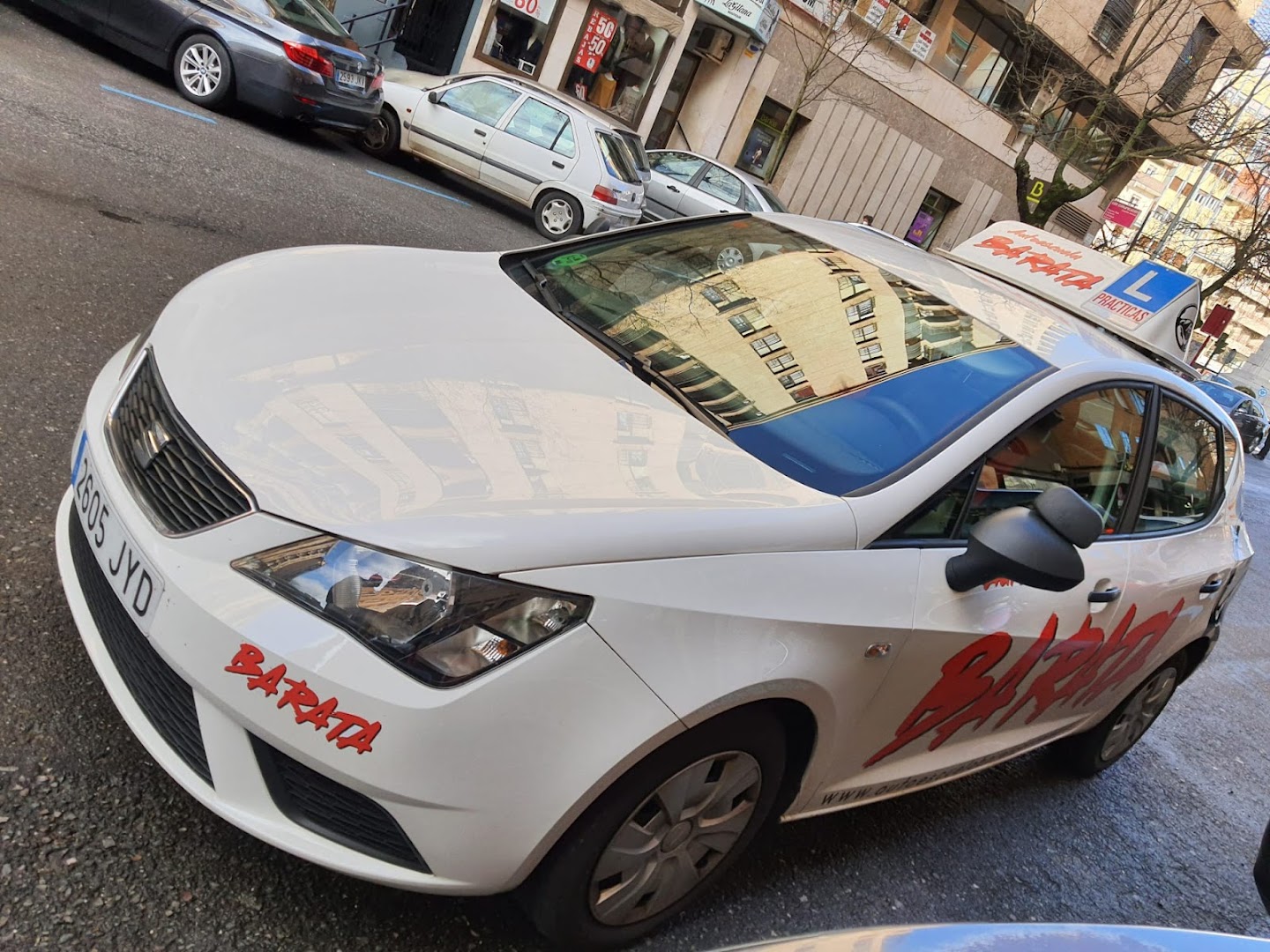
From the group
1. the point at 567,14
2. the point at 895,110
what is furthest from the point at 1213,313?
the point at 567,14

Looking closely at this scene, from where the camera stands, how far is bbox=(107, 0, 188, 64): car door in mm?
9953

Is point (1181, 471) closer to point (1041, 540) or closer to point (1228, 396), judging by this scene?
point (1041, 540)

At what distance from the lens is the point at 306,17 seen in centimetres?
1110

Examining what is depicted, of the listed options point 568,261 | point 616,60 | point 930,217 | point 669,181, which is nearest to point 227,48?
point 669,181

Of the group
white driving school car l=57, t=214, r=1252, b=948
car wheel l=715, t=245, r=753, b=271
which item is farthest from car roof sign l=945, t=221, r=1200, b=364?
car wheel l=715, t=245, r=753, b=271

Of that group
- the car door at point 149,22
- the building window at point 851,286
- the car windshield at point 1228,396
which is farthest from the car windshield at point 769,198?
the car windshield at point 1228,396

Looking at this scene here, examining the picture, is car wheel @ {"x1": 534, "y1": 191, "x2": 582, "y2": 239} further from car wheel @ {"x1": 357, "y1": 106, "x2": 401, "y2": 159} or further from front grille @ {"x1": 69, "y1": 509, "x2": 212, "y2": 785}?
front grille @ {"x1": 69, "y1": 509, "x2": 212, "y2": 785}

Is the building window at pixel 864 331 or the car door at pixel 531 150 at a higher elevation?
the building window at pixel 864 331

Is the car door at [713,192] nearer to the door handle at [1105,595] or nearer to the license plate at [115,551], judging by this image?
the door handle at [1105,595]

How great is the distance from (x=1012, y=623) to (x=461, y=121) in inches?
431

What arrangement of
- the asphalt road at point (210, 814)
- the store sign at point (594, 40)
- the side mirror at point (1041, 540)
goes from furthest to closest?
the store sign at point (594, 40), the side mirror at point (1041, 540), the asphalt road at point (210, 814)

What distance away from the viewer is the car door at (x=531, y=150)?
39.7 feet

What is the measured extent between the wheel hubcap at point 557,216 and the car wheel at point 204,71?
12.2 feet

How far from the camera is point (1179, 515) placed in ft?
11.7
